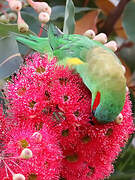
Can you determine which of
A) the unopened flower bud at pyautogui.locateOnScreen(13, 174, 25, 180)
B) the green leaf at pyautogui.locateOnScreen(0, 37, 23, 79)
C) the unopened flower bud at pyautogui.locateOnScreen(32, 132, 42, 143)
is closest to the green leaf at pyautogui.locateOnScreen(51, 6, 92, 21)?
the green leaf at pyautogui.locateOnScreen(0, 37, 23, 79)

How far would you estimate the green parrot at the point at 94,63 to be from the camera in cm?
143

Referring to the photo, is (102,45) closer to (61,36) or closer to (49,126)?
(61,36)

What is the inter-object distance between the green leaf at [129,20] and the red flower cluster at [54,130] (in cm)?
90

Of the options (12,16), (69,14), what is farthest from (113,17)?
(12,16)

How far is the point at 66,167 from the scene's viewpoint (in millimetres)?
1508

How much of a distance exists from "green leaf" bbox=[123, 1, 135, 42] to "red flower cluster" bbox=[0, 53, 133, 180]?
899mm

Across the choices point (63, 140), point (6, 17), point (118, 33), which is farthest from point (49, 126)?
point (118, 33)

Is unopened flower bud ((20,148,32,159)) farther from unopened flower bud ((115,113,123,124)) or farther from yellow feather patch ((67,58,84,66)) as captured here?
yellow feather patch ((67,58,84,66))

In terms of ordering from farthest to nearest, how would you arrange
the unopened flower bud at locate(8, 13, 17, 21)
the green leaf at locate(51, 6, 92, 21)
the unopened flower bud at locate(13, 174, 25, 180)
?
the green leaf at locate(51, 6, 92, 21), the unopened flower bud at locate(8, 13, 17, 21), the unopened flower bud at locate(13, 174, 25, 180)

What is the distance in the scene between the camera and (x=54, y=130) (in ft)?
4.59

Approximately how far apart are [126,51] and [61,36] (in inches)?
36.7

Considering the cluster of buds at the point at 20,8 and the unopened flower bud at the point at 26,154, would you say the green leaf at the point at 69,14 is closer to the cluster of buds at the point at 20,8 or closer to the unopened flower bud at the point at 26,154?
the cluster of buds at the point at 20,8

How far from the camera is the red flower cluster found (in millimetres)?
1322

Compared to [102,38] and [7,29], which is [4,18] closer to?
[7,29]
